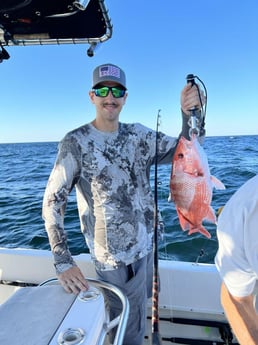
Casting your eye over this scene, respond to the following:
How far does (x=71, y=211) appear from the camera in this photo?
6.38 meters

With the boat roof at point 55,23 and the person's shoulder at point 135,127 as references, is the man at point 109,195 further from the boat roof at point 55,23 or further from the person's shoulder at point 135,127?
the boat roof at point 55,23

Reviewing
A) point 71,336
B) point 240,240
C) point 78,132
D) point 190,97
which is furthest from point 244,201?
point 78,132

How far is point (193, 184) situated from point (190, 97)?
41cm

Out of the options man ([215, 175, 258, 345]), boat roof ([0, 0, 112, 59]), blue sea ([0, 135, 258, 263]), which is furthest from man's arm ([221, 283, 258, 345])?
boat roof ([0, 0, 112, 59])

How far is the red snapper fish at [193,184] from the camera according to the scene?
136cm

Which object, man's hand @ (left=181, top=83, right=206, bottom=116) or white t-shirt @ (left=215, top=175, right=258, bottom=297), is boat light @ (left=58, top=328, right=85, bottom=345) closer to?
white t-shirt @ (left=215, top=175, right=258, bottom=297)

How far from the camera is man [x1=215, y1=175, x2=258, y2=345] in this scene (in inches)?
47.7

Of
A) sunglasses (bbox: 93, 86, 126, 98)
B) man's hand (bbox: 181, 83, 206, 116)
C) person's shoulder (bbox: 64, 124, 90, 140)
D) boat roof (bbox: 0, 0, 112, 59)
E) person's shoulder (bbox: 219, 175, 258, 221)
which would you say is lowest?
person's shoulder (bbox: 219, 175, 258, 221)

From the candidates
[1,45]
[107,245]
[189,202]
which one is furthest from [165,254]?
[1,45]

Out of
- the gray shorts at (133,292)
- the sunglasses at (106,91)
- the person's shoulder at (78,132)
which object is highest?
the sunglasses at (106,91)

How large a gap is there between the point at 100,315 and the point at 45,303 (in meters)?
0.25

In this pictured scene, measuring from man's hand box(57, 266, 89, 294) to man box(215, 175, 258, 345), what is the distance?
0.66 meters

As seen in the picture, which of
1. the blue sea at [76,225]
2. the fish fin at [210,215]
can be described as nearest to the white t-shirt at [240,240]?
the fish fin at [210,215]

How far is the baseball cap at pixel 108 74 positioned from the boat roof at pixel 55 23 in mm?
315
